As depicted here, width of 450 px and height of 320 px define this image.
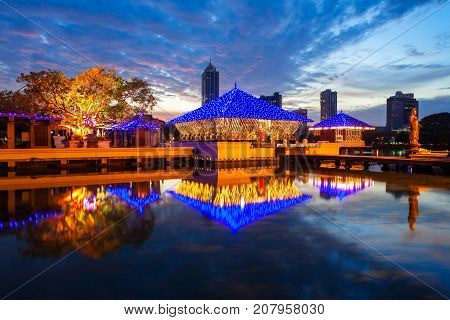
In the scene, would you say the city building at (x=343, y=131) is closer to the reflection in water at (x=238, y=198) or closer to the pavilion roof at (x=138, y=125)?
the pavilion roof at (x=138, y=125)

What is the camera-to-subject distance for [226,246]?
25.7 feet

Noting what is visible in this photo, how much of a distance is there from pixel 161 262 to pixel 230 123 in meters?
28.9

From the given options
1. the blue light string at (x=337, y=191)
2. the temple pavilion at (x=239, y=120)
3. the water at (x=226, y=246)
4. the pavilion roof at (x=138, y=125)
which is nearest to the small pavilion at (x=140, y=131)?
the pavilion roof at (x=138, y=125)

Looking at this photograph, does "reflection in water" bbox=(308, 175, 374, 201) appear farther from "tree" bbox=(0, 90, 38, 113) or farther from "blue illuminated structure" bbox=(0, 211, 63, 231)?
"tree" bbox=(0, 90, 38, 113)

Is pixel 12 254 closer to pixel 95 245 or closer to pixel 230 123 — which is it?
pixel 95 245

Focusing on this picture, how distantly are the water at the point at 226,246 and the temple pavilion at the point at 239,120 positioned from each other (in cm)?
2037

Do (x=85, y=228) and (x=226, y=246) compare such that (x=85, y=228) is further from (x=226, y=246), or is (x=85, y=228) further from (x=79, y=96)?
(x=79, y=96)

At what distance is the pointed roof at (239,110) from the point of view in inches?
1344

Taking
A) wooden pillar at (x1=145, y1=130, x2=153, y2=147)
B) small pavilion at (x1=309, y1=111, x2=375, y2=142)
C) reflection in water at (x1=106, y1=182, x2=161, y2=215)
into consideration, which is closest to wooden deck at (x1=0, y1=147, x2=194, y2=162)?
wooden pillar at (x1=145, y1=130, x2=153, y2=147)

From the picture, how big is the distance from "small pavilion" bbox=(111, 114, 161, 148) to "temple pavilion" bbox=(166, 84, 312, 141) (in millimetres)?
4197

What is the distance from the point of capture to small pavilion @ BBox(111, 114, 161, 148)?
41844mm

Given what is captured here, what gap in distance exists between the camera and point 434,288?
218 inches

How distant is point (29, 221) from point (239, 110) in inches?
1036
